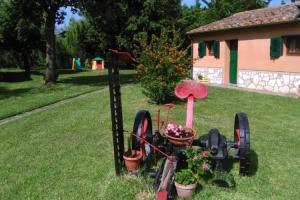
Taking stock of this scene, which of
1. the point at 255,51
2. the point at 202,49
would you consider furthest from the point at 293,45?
the point at 202,49

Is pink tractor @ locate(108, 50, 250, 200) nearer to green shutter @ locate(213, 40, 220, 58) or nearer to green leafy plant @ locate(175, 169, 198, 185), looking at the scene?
green leafy plant @ locate(175, 169, 198, 185)

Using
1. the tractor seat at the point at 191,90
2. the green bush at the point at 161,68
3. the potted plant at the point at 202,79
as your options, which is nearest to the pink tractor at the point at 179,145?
the tractor seat at the point at 191,90

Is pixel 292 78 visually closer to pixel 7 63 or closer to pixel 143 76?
pixel 143 76

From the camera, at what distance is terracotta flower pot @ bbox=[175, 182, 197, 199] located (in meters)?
4.69

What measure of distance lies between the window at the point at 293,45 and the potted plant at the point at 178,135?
38.9 ft

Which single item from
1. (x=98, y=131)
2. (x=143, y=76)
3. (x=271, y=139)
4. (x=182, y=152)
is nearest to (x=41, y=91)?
(x=143, y=76)

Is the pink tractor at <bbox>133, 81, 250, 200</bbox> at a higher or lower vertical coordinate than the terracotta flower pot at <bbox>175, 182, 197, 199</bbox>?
higher

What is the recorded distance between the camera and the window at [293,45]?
50.9ft

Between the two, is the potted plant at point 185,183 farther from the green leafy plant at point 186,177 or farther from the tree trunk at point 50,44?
the tree trunk at point 50,44

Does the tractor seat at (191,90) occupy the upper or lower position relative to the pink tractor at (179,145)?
upper

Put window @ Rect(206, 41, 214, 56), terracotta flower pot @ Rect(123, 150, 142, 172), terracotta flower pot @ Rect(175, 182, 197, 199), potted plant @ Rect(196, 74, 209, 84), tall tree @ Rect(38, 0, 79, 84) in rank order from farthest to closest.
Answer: window @ Rect(206, 41, 214, 56)
potted plant @ Rect(196, 74, 209, 84)
tall tree @ Rect(38, 0, 79, 84)
terracotta flower pot @ Rect(123, 150, 142, 172)
terracotta flower pot @ Rect(175, 182, 197, 199)

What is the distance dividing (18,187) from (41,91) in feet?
43.0

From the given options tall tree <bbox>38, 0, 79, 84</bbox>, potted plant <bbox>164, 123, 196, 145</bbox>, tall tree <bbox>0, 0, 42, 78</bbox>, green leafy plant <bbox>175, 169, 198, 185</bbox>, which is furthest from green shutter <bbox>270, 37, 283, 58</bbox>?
tall tree <bbox>0, 0, 42, 78</bbox>

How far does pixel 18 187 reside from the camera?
17.4 feet
